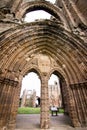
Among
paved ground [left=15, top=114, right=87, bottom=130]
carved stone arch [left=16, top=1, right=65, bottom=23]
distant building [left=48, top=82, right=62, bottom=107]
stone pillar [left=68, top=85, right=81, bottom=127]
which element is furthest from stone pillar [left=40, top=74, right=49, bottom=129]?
distant building [left=48, top=82, right=62, bottom=107]

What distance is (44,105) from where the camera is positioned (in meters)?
4.96

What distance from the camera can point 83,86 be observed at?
5090 millimetres

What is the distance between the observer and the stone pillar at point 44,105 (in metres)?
4.61

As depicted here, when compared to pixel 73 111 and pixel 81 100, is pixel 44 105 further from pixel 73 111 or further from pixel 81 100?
pixel 81 100

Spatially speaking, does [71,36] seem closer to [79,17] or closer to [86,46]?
[86,46]

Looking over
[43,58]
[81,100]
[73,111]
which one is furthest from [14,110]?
[43,58]

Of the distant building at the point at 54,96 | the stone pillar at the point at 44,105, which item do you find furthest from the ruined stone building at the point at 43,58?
the distant building at the point at 54,96

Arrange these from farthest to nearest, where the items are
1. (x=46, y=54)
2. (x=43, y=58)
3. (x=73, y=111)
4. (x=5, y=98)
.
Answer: (x=46, y=54)
(x=43, y=58)
(x=73, y=111)
(x=5, y=98)

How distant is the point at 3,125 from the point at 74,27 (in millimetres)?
5781

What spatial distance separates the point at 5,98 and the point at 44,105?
5.49 feet

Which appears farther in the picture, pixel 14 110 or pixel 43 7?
pixel 43 7

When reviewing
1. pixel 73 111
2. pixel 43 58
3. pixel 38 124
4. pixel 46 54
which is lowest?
pixel 38 124

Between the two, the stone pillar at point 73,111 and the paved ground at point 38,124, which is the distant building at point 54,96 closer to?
the paved ground at point 38,124

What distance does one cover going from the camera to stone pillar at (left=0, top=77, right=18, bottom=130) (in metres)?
4.09
